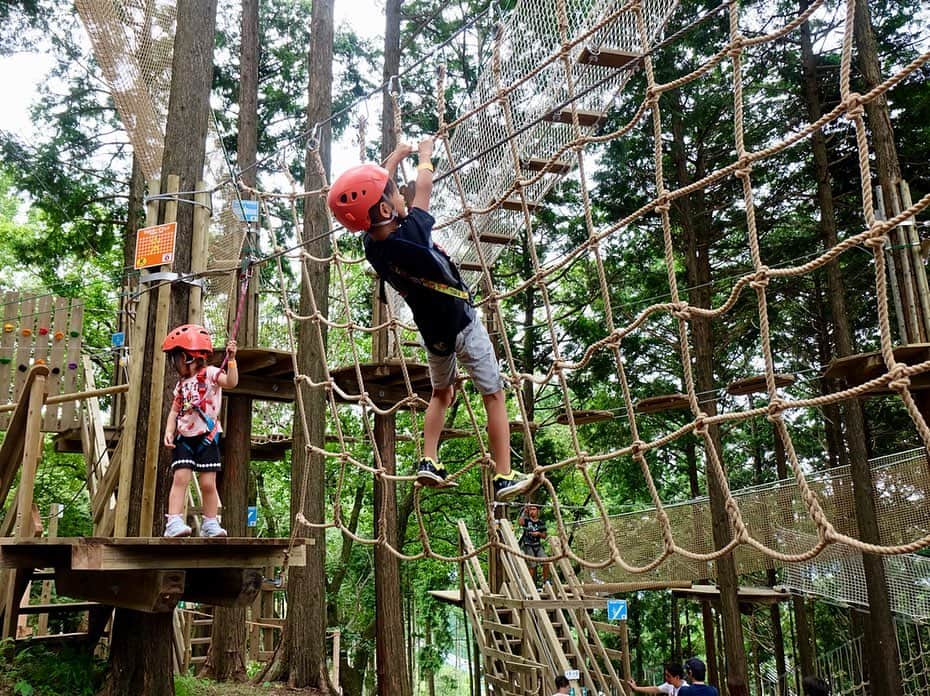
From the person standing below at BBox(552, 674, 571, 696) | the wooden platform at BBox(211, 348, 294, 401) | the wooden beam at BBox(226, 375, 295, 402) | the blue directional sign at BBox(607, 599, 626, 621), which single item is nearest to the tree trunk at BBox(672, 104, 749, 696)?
the blue directional sign at BBox(607, 599, 626, 621)

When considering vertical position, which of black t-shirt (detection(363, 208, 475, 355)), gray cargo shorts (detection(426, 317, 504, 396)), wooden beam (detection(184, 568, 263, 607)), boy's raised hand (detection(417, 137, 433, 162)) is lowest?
wooden beam (detection(184, 568, 263, 607))

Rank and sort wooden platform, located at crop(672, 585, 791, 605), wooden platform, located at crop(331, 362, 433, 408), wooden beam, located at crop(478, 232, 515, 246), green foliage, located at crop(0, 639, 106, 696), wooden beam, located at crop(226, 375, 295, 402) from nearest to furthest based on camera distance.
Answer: green foliage, located at crop(0, 639, 106, 696), wooden beam, located at crop(478, 232, 515, 246), wooden platform, located at crop(331, 362, 433, 408), wooden beam, located at crop(226, 375, 295, 402), wooden platform, located at crop(672, 585, 791, 605)

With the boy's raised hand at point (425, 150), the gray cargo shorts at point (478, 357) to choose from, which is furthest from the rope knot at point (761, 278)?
the boy's raised hand at point (425, 150)

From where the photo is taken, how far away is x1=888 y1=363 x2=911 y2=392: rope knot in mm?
1790

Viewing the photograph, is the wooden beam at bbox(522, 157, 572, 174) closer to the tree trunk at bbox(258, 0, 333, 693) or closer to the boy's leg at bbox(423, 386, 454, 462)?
the boy's leg at bbox(423, 386, 454, 462)

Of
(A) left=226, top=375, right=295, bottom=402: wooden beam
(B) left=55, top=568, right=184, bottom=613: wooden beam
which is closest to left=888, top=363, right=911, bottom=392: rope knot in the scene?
(B) left=55, top=568, right=184, bottom=613: wooden beam

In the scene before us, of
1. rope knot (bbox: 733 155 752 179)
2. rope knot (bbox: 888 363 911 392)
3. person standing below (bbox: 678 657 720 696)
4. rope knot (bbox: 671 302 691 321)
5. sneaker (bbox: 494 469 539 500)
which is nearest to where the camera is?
rope knot (bbox: 888 363 911 392)

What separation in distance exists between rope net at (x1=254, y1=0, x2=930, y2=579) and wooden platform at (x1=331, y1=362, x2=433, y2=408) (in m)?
0.02

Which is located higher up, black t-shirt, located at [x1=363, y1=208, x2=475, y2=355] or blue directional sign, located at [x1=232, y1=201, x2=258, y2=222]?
blue directional sign, located at [x1=232, y1=201, x2=258, y2=222]

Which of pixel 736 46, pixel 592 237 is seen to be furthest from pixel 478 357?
pixel 736 46

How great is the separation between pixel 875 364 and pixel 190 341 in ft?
14.5

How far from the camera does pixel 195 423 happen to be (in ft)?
11.5

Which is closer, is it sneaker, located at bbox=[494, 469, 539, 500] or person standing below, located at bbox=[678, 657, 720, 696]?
sneaker, located at bbox=[494, 469, 539, 500]

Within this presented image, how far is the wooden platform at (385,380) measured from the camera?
6.32 metres
